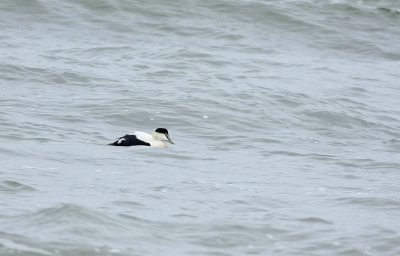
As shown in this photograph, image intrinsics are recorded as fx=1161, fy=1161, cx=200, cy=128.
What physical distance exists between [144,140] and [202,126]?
2.07m

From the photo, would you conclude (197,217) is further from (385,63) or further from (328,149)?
(385,63)

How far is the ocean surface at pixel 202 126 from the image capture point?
891cm

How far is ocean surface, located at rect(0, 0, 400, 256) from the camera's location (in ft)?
29.2

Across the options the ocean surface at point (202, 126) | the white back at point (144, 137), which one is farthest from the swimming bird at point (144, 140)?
the ocean surface at point (202, 126)

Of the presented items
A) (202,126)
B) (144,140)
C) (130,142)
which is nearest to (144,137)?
(144,140)

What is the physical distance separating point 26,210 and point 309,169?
411 cm

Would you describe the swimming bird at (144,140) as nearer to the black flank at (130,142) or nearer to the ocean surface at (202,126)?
the black flank at (130,142)

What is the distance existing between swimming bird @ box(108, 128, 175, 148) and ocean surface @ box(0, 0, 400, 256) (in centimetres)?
15

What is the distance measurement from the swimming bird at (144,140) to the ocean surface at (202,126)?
6.0 inches

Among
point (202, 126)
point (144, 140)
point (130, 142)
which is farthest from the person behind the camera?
point (202, 126)

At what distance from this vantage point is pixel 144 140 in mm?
13312

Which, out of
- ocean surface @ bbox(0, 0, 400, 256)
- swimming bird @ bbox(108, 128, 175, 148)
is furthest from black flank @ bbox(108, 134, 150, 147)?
ocean surface @ bbox(0, 0, 400, 256)

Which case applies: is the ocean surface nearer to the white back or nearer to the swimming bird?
the swimming bird

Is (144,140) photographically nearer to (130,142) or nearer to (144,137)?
(144,137)
